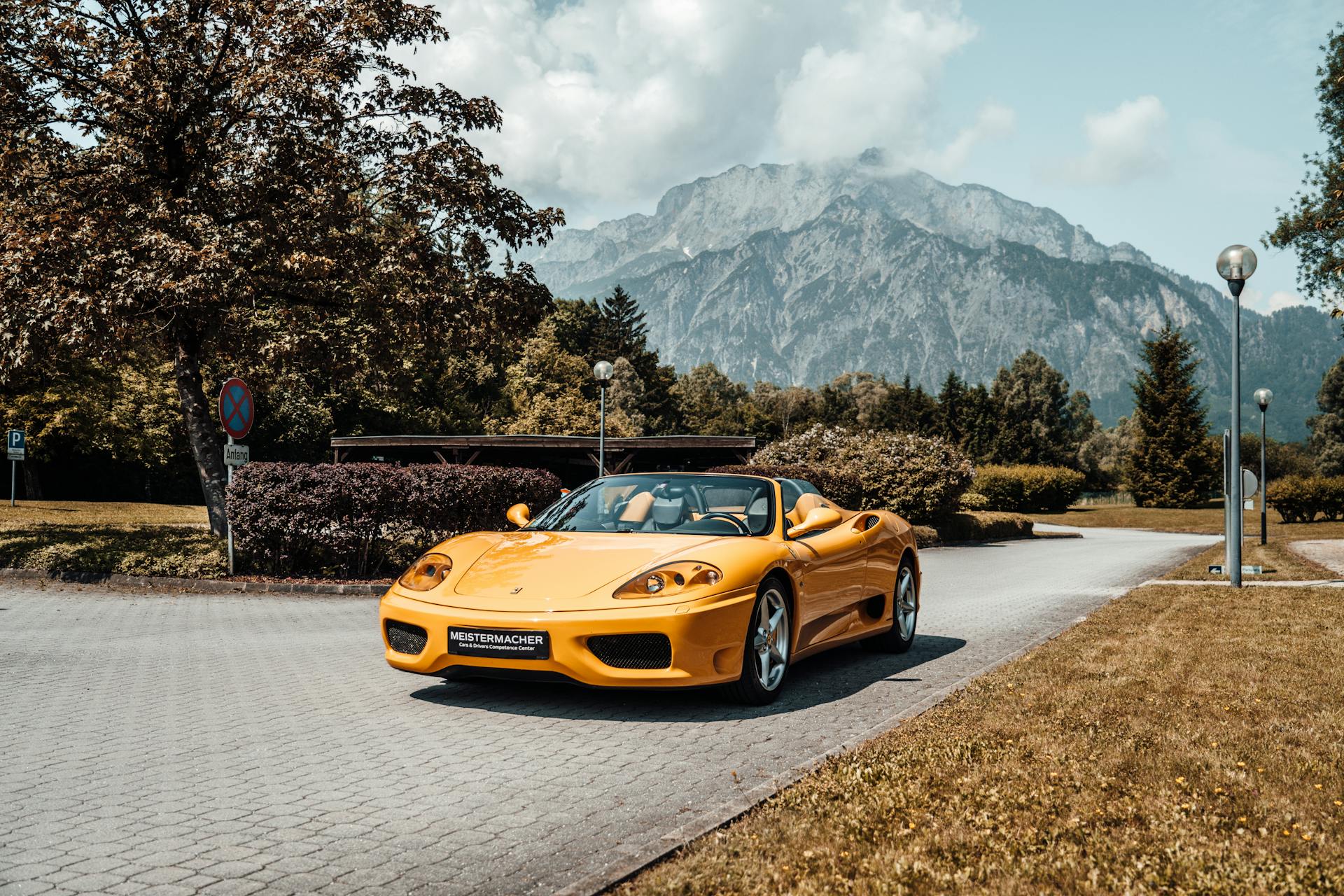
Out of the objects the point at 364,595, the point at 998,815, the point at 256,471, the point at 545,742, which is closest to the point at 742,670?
the point at 545,742

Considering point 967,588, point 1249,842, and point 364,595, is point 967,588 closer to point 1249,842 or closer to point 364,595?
point 364,595

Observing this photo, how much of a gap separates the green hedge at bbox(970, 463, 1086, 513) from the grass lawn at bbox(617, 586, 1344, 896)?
195 ft

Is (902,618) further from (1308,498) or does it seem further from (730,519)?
(1308,498)

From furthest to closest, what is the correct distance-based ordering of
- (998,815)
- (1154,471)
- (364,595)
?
(1154,471) → (364,595) → (998,815)

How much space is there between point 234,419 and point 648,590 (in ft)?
32.8

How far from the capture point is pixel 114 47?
53.6ft

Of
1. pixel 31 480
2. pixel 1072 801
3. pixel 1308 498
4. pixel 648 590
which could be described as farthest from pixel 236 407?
pixel 1308 498

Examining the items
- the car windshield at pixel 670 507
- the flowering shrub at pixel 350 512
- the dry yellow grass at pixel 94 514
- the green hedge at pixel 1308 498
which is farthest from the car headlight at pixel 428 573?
the green hedge at pixel 1308 498

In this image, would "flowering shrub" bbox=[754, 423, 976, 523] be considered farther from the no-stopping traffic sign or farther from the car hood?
the car hood

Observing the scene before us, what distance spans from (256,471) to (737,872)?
11.6 metres

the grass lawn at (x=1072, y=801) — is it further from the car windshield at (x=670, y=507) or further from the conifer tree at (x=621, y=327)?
the conifer tree at (x=621, y=327)

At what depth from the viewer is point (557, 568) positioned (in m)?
6.24

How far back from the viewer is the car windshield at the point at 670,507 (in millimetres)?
7039

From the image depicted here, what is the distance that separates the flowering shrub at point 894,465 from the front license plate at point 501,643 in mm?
21350
